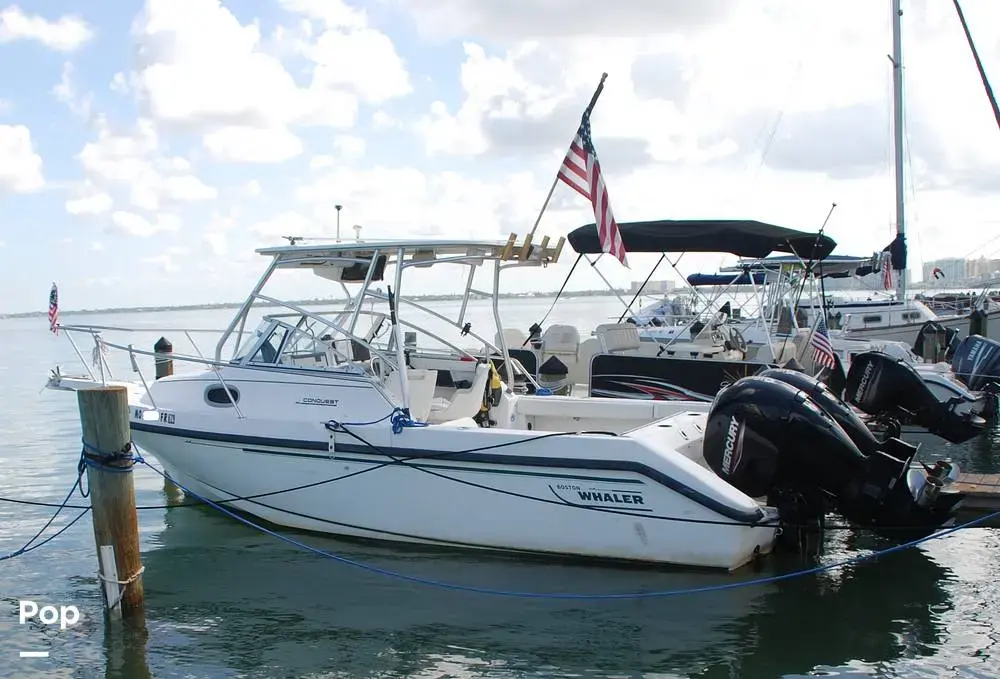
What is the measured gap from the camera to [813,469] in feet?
22.9

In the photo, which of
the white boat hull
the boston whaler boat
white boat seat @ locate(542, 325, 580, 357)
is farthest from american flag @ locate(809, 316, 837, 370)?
white boat seat @ locate(542, 325, 580, 357)

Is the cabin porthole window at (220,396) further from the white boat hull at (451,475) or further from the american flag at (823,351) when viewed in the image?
the american flag at (823,351)

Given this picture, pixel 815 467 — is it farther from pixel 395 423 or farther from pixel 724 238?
pixel 724 238

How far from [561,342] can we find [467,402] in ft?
25.3

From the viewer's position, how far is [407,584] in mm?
7488

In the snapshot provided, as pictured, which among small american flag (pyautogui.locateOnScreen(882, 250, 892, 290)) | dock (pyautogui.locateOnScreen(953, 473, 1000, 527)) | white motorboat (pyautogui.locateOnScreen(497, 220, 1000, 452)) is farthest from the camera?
small american flag (pyautogui.locateOnScreen(882, 250, 892, 290))

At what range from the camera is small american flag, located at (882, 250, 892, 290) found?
22359 millimetres

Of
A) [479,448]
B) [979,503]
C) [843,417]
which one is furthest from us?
[979,503]

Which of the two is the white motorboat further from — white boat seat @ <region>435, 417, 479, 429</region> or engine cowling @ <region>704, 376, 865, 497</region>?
white boat seat @ <region>435, 417, 479, 429</region>

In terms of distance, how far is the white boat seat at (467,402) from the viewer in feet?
29.4

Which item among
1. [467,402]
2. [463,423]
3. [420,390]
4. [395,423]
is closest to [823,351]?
[467,402]

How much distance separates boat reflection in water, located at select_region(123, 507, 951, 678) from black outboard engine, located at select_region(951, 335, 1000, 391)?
608 cm

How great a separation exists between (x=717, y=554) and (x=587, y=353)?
29.7ft

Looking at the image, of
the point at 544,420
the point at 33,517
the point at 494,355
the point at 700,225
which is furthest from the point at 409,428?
the point at 700,225
